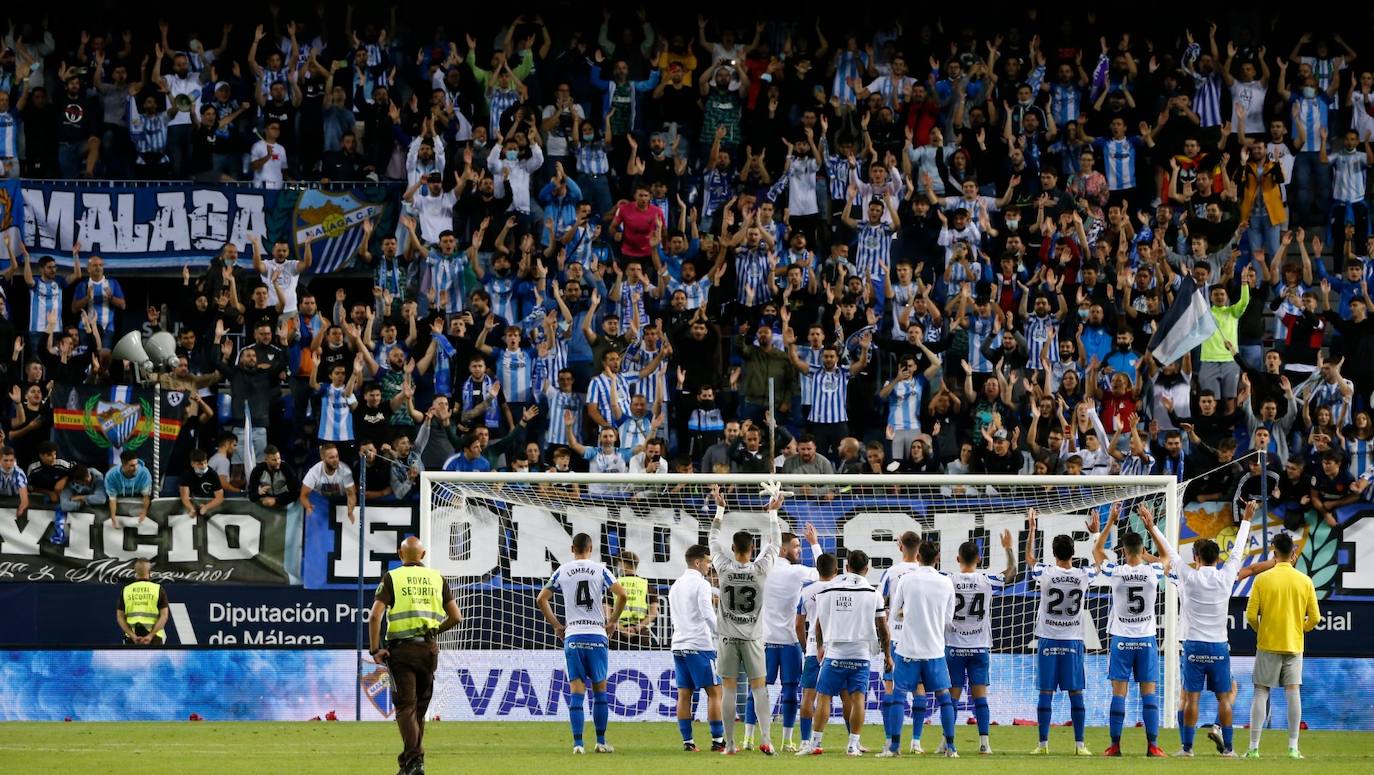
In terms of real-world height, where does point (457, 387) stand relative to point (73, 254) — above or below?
below

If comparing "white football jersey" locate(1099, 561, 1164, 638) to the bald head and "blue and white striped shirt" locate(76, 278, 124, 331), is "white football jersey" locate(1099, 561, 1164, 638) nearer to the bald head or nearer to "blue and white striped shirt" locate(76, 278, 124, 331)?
the bald head

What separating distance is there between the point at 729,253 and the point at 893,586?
10.3 meters

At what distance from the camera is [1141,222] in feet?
91.5

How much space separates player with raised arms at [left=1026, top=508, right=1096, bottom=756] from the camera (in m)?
17.9

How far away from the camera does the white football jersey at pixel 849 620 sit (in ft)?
56.9

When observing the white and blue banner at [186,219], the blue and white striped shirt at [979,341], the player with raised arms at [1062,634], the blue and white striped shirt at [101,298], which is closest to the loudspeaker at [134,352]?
the blue and white striped shirt at [101,298]

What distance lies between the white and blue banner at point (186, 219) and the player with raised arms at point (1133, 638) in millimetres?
13886

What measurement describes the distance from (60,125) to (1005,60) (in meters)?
14.3

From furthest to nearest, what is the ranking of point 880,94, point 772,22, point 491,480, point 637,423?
point 772,22 → point 880,94 → point 637,423 → point 491,480

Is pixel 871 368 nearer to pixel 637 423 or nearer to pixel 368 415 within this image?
pixel 637 423

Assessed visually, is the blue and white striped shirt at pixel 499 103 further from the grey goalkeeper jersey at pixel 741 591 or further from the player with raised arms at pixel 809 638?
the player with raised arms at pixel 809 638

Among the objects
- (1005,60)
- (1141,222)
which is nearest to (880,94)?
(1005,60)

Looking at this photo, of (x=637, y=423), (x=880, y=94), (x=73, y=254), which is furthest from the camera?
(x=880, y=94)

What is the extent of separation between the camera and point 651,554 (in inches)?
888
